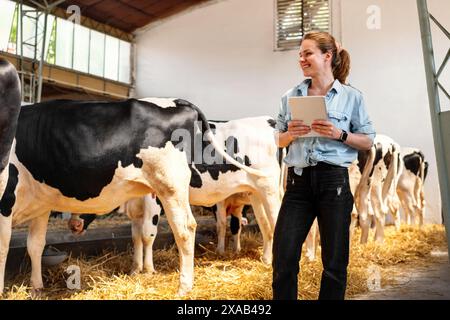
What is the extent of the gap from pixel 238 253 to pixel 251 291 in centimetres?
262

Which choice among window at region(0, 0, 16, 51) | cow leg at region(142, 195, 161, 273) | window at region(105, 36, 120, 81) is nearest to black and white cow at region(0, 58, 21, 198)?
cow leg at region(142, 195, 161, 273)

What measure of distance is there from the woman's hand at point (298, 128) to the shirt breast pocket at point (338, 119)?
0.16m

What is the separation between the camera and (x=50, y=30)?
13734 millimetres

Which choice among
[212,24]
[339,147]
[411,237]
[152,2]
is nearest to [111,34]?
[152,2]

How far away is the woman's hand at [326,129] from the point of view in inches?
94.0

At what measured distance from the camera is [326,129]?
2.39 meters

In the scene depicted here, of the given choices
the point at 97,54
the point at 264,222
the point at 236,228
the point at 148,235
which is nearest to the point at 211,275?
the point at 148,235

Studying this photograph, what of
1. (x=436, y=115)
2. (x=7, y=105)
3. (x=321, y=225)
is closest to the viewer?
(x=7, y=105)

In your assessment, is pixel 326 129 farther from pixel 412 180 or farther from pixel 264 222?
pixel 412 180

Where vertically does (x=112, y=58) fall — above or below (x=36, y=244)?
above

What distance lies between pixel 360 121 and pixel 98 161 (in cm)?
200

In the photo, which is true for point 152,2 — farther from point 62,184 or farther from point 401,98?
point 62,184

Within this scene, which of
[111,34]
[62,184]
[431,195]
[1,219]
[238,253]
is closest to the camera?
[1,219]

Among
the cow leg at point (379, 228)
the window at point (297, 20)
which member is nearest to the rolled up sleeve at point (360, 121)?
the cow leg at point (379, 228)
